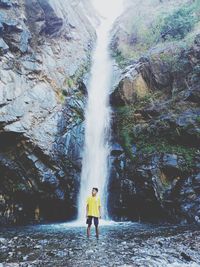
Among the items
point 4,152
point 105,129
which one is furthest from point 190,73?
point 4,152

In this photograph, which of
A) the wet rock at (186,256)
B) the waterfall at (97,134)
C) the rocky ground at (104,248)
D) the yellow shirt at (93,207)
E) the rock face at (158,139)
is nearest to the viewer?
the rocky ground at (104,248)

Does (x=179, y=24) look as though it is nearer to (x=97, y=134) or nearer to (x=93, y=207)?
(x=97, y=134)

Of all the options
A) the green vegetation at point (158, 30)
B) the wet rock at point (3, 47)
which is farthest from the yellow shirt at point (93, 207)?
the green vegetation at point (158, 30)

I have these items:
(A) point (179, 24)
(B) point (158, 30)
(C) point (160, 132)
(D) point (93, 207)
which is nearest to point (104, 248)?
(D) point (93, 207)

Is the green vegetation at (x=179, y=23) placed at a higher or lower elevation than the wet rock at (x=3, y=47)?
higher

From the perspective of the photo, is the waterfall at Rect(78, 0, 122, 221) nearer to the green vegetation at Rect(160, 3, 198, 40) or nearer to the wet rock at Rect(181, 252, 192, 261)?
the green vegetation at Rect(160, 3, 198, 40)

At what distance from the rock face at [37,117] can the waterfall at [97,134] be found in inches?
20.4

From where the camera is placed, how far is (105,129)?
1792cm

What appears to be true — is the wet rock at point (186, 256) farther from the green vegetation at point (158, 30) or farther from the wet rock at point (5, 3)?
the wet rock at point (5, 3)

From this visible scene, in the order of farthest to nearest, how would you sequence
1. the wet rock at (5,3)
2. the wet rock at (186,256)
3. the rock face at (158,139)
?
1. the wet rock at (5,3)
2. the rock face at (158,139)
3. the wet rock at (186,256)

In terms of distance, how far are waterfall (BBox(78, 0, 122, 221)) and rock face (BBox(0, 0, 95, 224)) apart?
52cm

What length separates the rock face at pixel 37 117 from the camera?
14273 mm

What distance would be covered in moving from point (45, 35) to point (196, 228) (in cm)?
1479

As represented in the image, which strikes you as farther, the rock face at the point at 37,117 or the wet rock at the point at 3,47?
the wet rock at the point at 3,47
